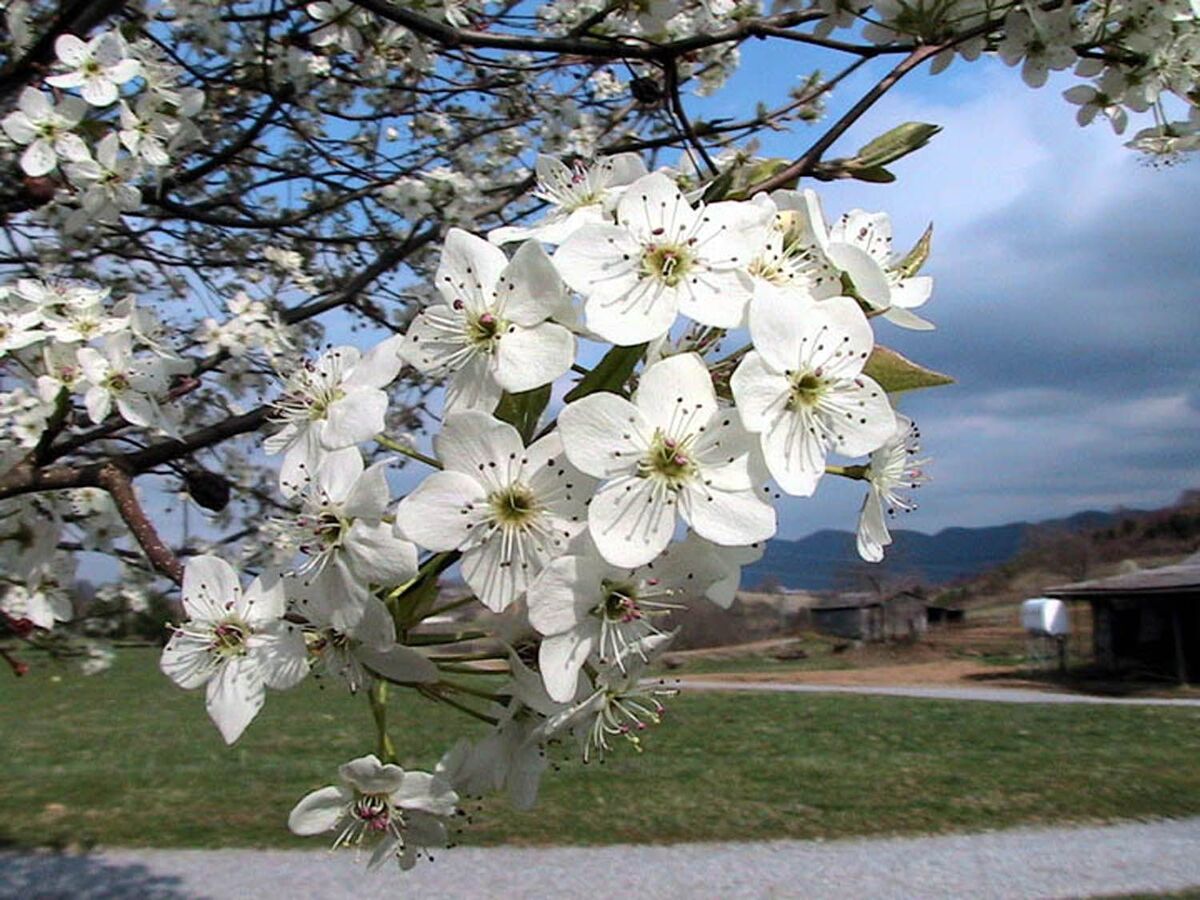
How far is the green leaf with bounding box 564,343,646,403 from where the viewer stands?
87 centimetres

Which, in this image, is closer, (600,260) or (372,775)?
(600,260)

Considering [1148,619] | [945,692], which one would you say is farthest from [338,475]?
[1148,619]

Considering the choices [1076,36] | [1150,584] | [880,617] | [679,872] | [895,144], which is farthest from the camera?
[880,617]

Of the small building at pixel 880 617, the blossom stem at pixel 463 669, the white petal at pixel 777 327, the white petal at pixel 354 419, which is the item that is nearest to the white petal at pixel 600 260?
the white petal at pixel 777 327

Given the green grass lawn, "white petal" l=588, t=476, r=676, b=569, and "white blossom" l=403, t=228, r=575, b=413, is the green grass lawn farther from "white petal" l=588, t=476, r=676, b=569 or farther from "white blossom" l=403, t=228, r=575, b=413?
"white petal" l=588, t=476, r=676, b=569

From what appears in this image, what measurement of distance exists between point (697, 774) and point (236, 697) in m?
9.65

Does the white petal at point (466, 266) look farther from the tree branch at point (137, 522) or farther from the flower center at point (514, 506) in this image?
the tree branch at point (137, 522)

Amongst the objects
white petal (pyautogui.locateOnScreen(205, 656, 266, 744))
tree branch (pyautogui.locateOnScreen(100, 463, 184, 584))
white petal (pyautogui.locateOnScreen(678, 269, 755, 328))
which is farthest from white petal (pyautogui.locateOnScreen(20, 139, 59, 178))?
white petal (pyautogui.locateOnScreen(678, 269, 755, 328))

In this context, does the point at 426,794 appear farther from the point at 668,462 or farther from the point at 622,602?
the point at 668,462

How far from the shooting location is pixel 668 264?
86 centimetres

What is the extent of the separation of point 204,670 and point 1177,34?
6.17 ft

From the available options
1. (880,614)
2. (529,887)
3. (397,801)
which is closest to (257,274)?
(397,801)

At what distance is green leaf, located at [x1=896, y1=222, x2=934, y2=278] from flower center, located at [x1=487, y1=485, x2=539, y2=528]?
0.42 meters

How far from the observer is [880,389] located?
2.92 feet
